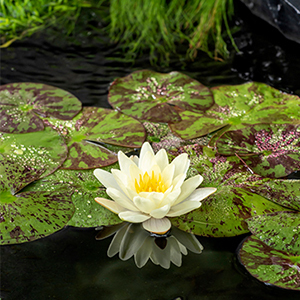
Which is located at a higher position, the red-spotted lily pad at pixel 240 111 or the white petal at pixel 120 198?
the red-spotted lily pad at pixel 240 111

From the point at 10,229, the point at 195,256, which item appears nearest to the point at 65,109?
the point at 10,229

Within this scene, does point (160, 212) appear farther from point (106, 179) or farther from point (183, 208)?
point (106, 179)

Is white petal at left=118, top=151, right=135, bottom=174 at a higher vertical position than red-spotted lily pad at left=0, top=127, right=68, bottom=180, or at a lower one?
higher

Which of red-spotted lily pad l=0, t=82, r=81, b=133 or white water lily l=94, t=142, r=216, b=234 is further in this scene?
red-spotted lily pad l=0, t=82, r=81, b=133

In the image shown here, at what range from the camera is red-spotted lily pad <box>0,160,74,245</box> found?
1.09m

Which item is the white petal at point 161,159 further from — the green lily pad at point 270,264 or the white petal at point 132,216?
the green lily pad at point 270,264

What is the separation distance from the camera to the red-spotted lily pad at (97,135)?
4.42 ft

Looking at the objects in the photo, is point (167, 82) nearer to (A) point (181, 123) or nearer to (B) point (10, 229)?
(A) point (181, 123)

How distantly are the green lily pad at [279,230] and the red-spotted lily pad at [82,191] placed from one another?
1.56 ft

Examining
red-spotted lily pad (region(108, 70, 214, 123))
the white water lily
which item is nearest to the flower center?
the white water lily

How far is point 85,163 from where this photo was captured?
133cm

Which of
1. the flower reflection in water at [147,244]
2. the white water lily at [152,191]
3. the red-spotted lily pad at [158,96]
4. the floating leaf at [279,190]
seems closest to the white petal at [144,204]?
the white water lily at [152,191]

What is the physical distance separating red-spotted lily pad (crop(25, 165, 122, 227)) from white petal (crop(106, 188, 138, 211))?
4.1 inches

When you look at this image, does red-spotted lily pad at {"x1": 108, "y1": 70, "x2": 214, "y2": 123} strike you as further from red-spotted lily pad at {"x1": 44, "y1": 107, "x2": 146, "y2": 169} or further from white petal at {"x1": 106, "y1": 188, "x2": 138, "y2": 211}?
white petal at {"x1": 106, "y1": 188, "x2": 138, "y2": 211}
